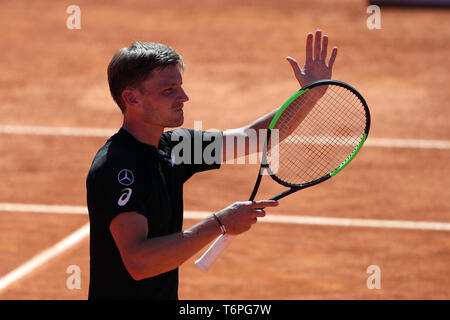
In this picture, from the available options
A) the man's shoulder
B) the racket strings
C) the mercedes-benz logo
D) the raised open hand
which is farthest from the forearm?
the raised open hand

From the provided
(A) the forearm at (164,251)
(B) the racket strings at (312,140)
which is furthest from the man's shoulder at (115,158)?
(B) the racket strings at (312,140)

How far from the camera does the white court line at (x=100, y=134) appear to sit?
39.5ft

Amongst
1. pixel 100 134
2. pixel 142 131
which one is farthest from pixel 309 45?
pixel 100 134

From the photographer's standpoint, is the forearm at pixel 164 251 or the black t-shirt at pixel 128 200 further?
the black t-shirt at pixel 128 200

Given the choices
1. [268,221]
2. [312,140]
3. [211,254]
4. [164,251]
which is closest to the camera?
[164,251]

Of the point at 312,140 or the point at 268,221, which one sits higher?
the point at 312,140

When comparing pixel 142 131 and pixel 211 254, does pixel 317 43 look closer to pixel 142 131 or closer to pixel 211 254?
pixel 142 131

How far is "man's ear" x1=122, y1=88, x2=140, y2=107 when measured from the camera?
4.20m

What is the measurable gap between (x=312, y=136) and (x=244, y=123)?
3374 mm

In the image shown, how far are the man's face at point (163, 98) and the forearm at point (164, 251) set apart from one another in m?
0.57

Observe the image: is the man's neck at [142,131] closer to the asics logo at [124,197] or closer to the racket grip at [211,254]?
the asics logo at [124,197]

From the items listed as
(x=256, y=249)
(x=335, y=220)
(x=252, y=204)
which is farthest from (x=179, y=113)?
(x=335, y=220)

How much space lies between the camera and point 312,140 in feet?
31.7

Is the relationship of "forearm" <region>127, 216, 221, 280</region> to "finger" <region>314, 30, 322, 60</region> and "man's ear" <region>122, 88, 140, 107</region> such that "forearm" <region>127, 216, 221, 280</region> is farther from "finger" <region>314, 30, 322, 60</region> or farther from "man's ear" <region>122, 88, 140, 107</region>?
"finger" <region>314, 30, 322, 60</region>
